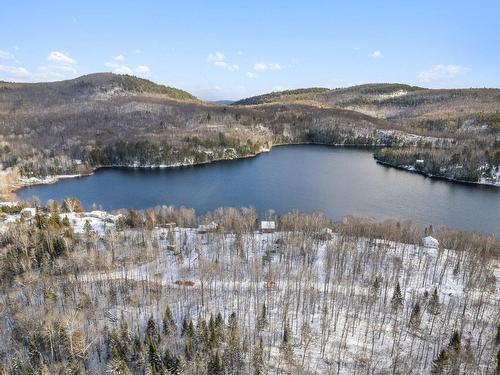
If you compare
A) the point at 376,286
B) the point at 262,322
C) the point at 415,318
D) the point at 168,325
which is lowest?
the point at 168,325

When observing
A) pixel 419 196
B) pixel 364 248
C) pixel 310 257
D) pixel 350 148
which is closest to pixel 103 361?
pixel 310 257

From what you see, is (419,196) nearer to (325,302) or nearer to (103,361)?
(325,302)

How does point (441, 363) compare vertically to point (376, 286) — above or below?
below

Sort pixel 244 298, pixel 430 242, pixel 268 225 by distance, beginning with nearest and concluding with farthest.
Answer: pixel 244 298 → pixel 430 242 → pixel 268 225

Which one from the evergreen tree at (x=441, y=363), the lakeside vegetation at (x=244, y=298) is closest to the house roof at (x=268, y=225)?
the lakeside vegetation at (x=244, y=298)

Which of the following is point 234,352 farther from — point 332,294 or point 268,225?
point 268,225

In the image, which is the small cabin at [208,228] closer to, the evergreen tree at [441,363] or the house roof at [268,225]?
the house roof at [268,225]

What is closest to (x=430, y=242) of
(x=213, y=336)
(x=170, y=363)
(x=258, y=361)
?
(x=258, y=361)
